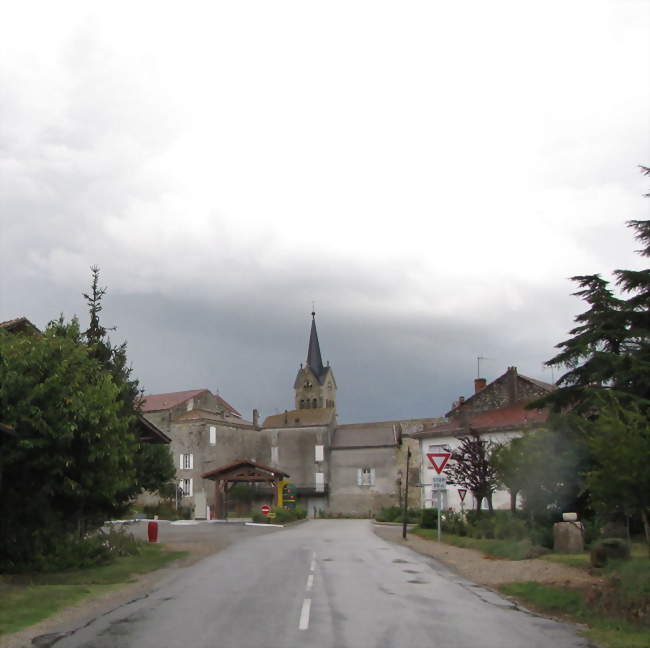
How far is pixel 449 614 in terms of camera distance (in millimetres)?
11258

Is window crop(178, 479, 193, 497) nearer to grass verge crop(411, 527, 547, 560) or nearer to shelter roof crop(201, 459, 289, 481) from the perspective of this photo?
shelter roof crop(201, 459, 289, 481)

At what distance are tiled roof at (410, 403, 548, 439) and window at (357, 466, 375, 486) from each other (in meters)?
16.0

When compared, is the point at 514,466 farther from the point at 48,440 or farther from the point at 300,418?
the point at 300,418

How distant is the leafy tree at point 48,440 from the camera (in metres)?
16.4

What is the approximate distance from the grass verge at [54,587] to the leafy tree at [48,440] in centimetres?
120

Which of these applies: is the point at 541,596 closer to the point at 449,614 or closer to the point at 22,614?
the point at 449,614

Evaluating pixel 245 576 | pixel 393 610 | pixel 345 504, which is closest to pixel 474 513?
pixel 245 576

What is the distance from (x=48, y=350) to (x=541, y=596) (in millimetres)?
11833

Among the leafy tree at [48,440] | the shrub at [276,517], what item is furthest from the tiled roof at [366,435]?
the leafy tree at [48,440]

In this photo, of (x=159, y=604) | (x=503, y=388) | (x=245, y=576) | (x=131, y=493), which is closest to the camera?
(x=159, y=604)

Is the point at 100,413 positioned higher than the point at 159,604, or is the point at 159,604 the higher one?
the point at 100,413

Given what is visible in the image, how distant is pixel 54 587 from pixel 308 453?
55217 millimetres

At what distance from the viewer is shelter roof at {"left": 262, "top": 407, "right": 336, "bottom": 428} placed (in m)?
71.1

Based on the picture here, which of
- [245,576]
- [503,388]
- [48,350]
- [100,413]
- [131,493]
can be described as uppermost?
[503,388]
